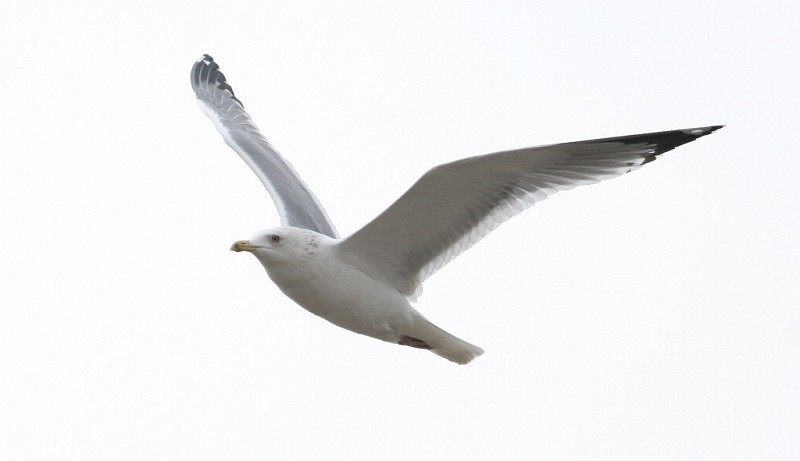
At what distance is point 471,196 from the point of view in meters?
7.52

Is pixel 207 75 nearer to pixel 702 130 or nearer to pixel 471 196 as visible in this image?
pixel 471 196

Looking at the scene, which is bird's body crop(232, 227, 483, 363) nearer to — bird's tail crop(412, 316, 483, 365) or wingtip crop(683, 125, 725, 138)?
bird's tail crop(412, 316, 483, 365)

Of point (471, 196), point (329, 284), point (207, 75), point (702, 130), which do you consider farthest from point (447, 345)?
point (207, 75)

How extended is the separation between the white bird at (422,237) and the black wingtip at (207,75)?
4.20 meters

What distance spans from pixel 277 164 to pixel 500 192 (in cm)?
266

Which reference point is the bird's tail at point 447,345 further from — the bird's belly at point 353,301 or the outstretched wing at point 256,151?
the outstretched wing at point 256,151

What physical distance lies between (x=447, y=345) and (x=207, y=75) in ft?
15.4

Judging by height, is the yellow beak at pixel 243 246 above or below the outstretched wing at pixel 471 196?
below

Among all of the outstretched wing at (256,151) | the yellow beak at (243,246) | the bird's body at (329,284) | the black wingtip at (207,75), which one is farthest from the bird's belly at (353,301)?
the black wingtip at (207,75)

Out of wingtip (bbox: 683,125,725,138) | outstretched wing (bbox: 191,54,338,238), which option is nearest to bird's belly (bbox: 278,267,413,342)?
outstretched wing (bbox: 191,54,338,238)

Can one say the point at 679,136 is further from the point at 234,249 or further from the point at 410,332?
the point at 234,249

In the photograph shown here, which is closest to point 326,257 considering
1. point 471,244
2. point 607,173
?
point 471,244

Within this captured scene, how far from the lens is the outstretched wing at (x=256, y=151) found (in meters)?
8.99

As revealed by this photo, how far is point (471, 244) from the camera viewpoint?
7785 mm
